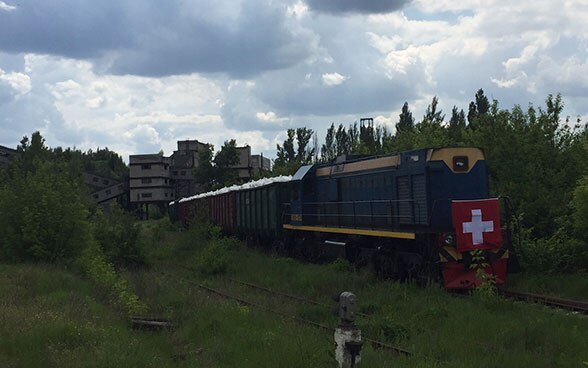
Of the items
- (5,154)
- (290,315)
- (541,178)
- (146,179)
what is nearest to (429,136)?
(541,178)

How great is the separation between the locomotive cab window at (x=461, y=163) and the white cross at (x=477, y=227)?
1.87 m

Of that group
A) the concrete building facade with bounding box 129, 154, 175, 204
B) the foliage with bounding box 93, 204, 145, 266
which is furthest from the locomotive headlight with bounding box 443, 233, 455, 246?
the concrete building facade with bounding box 129, 154, 175, 204

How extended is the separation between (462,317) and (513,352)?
248cm

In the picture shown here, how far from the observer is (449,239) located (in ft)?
48.7

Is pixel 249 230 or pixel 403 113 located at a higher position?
pixel 403 113

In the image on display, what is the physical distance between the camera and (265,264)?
23.1 metres

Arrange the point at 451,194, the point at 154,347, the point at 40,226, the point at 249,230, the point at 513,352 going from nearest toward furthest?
the point at 513,352 → the point at 154,347 → the point at 451,194 → the point at 40,226 → the point at 249,230

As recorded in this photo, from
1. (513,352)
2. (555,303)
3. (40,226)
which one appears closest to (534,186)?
(555,303)

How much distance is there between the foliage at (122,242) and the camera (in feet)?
80.4

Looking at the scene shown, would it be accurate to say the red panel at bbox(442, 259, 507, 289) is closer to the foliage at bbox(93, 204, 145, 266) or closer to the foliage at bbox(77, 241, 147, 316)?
the foliage at bbox(77, 241, 147, 316)

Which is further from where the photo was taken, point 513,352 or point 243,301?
point 243,301

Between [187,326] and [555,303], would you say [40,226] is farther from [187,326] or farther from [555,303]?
[555,303]

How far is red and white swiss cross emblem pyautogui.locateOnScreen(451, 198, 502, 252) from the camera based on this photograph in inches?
581

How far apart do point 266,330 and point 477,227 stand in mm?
6716
